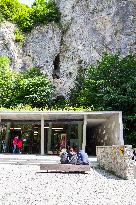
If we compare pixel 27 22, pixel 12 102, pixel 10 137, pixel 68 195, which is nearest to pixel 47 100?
pixel 12 102

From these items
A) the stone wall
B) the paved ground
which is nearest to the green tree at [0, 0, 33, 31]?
the stone wall

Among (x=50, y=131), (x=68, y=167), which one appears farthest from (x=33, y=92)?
(x=68, y=167)

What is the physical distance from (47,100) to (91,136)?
5.77 meters

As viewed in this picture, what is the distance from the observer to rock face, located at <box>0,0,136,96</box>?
41062 mm

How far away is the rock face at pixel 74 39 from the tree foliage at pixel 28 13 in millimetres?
972

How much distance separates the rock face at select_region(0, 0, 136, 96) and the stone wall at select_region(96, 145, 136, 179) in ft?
78.9

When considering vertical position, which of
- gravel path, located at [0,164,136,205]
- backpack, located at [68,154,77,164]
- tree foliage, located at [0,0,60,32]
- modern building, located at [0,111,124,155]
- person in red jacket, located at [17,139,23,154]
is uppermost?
tree foliage, located at [0,0,60,32]

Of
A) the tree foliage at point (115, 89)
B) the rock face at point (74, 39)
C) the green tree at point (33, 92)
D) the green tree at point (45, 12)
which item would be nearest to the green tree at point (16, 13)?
the green tree at point (45, 12)

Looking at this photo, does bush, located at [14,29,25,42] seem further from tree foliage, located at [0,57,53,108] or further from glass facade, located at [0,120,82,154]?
glass facade, located at [0,120,82,154]

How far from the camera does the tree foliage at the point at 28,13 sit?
1804 inches

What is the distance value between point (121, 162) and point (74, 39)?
30457mm

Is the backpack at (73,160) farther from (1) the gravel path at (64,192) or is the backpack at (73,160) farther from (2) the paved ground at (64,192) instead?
(1) the gravel path at (64,192)

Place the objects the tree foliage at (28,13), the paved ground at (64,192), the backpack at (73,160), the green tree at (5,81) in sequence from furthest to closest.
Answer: the tree foliage at (28,13)
the green tree at (5,81)
the backpack at (73,160)
the paved ground at (64,192)

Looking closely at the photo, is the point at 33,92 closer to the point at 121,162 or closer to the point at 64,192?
the point at 121,162
